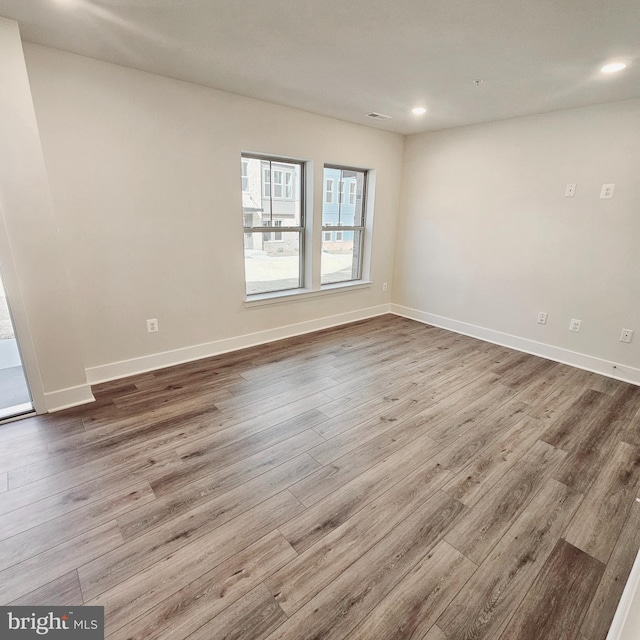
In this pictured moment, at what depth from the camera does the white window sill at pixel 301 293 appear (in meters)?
3.68

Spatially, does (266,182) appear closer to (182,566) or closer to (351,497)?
(351,497)

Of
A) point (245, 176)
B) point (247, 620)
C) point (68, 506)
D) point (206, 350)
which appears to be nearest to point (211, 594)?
point (247, 620)

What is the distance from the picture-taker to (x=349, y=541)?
155 cm

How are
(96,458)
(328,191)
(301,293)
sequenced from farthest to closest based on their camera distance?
(328,191) < (301,293) < (96,458)

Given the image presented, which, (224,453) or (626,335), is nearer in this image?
(224,453)

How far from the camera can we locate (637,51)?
1999 millimetres

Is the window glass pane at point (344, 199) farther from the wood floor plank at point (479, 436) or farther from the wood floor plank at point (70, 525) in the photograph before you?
the wood floor plank at point (70, 525)

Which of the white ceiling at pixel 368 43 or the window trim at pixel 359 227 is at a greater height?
the white ceiling at pixel 368 43

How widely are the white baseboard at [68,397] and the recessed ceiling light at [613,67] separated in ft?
13.7

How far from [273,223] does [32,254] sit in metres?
2.09

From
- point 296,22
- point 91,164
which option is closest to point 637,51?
point 296,22

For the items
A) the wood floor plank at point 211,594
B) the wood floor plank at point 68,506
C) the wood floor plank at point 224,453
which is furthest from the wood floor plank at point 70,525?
the wood floor plank at point 211,594

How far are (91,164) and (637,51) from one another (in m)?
3.55

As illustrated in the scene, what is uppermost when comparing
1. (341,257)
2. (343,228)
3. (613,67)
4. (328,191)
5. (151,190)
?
(613,67)
